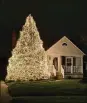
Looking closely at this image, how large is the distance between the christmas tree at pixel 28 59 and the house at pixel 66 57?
4341 millimetres

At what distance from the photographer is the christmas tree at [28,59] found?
3453 cm

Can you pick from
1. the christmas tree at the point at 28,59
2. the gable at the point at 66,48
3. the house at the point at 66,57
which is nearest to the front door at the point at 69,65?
the house at the point at 66,57

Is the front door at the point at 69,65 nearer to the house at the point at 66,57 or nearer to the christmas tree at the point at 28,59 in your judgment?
the house at the point at 66,57

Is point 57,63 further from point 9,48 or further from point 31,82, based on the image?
point 31,82

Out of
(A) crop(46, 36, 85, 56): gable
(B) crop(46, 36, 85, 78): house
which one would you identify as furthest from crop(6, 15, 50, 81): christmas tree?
(A) crop(46, 36, 85, 56): gable

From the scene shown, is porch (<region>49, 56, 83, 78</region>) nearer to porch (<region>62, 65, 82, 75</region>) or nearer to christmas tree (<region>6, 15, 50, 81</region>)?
porch (<region>62, 65, 82, 75</region>)

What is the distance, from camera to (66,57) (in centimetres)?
4138

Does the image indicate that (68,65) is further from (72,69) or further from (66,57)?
(72,69)

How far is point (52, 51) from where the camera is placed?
40312mm

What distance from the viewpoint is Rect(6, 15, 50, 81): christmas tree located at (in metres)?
34.5

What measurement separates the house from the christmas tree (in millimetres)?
4341

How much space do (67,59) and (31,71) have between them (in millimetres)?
7699

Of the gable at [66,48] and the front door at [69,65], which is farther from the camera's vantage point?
the gable at [66,48]

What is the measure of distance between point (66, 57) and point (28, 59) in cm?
736
